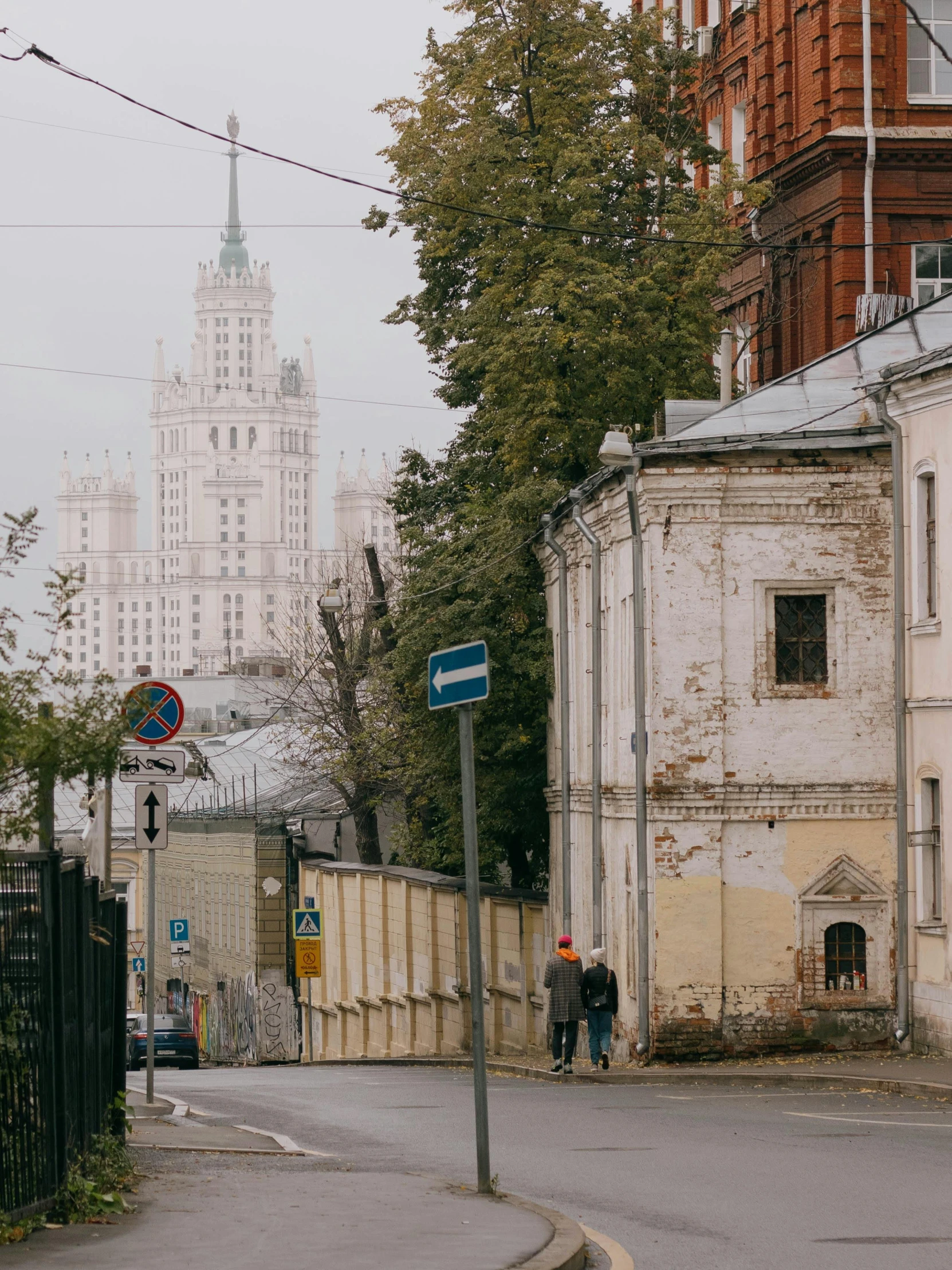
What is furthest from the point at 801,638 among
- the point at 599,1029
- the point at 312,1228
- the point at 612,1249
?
the point at 312,1228

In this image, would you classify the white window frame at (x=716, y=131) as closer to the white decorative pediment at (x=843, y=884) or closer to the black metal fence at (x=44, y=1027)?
the white decorative pediment at (x=843, y=884)

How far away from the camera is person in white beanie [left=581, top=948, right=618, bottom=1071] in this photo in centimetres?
2317

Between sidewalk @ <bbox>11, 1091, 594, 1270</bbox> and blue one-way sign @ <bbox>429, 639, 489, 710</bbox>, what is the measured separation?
2.61 meters

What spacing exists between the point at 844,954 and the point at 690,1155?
10823mm

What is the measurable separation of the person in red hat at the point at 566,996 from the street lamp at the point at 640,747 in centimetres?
79

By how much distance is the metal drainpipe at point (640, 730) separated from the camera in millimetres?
23516

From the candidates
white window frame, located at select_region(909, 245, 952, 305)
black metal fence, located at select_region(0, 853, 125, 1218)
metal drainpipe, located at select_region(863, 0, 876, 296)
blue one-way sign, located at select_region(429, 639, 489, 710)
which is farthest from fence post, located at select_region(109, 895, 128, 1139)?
white window frame, located at select_region(909, 245, 952, 305)

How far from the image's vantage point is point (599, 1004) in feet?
76.1

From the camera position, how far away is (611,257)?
110 ft

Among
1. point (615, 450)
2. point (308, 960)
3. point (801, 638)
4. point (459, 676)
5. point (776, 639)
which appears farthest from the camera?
point (308, 960)

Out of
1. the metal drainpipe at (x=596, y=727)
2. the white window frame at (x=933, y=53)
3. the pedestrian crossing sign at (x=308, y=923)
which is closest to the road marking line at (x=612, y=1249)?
the metal drainpipe at (x=596, y=727)

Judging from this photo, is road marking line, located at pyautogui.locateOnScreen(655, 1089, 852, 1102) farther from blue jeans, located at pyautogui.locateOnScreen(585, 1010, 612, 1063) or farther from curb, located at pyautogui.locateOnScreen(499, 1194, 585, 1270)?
curb, located at pyautogui.locateOnScreen(499, 1194, 585, 1270)

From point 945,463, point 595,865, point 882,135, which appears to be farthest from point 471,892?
point 882,135

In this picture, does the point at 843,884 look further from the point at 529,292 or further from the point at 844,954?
the point at 529,292
